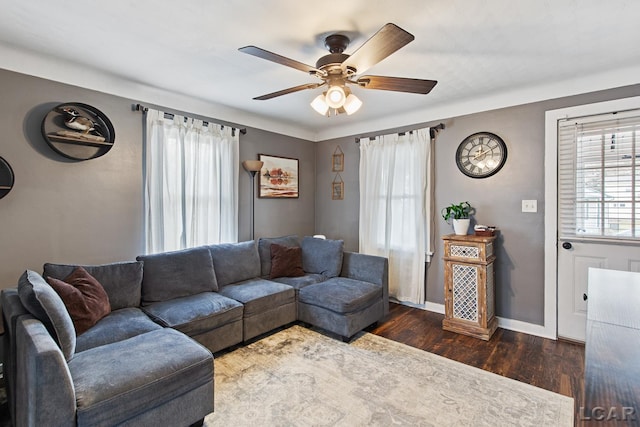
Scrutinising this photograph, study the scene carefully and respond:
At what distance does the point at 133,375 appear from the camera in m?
1.62

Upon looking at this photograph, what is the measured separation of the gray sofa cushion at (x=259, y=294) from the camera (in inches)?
115

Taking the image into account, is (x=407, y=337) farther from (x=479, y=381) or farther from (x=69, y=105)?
(x=69, y=105)

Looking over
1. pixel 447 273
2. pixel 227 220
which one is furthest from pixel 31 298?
pixel 447 273

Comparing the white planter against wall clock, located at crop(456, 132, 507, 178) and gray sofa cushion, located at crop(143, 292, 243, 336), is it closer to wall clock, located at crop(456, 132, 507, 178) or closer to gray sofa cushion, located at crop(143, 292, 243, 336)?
wall clock, located at crop(456, 132, 507, 178)

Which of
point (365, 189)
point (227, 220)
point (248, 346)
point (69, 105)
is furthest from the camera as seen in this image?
point (365, 189)

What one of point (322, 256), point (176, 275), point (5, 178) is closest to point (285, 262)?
point (322, 256)

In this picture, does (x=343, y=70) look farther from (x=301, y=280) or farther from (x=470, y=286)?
(x=470, y=286)

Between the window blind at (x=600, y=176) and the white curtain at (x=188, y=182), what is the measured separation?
11.5ft

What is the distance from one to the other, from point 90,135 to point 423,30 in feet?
9.23

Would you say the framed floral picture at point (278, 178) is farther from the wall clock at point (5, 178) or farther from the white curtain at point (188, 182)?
the wall clock at point (5, 178)

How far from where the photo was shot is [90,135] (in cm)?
272

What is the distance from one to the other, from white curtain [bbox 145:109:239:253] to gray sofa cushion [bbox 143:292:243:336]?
752 millimetres

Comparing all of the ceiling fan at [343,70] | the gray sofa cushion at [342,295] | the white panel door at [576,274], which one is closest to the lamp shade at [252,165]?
the gray sofa cushion at [342,295]

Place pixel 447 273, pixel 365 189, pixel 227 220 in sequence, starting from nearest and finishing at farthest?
pixel 447 273, pixel 227 220, pixel 365 189
